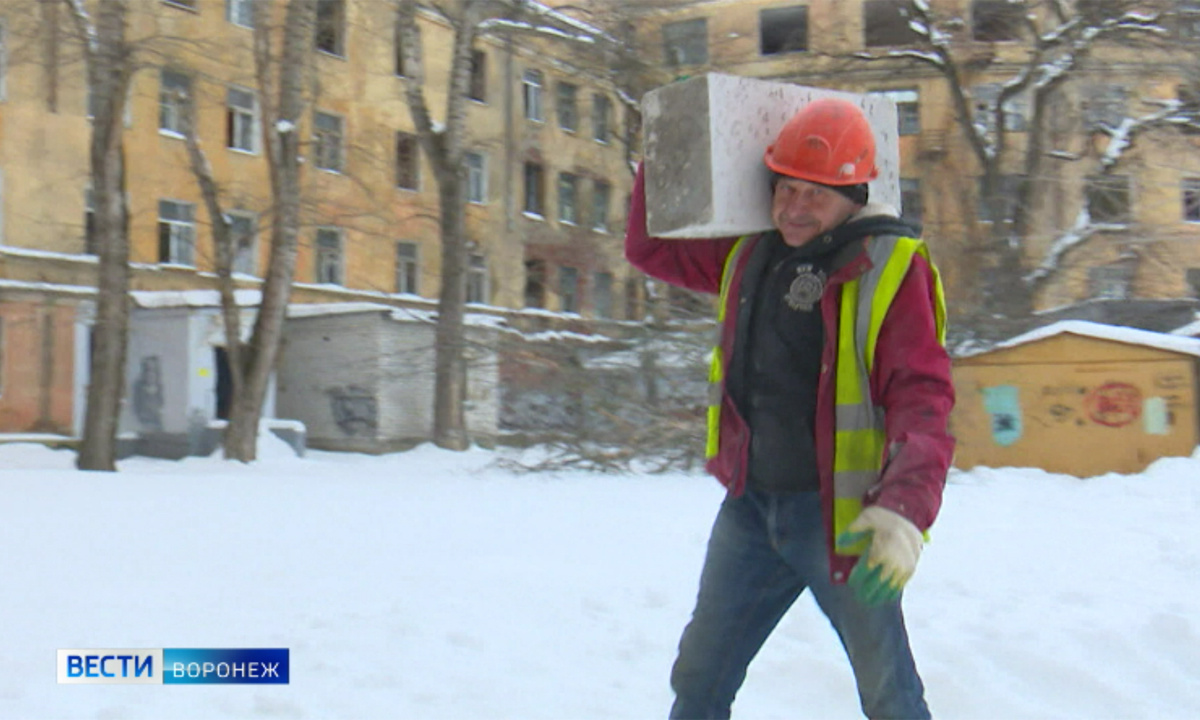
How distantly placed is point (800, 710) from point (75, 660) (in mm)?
2550

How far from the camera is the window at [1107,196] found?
18656 millimetres

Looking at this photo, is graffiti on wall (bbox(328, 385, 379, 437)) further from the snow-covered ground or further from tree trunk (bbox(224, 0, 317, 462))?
the snow-covered ground

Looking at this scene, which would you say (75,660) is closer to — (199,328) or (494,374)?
(494,374)

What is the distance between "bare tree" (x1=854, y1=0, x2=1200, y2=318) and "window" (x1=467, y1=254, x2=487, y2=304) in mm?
15409

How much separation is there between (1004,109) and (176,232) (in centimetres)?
1661

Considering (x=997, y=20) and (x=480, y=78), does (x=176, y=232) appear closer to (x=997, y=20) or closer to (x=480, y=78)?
(x=480, y=78)

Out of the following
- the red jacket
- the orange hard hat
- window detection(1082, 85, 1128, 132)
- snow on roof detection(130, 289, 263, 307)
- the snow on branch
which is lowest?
the red jacket

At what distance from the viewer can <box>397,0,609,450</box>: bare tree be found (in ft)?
66.0

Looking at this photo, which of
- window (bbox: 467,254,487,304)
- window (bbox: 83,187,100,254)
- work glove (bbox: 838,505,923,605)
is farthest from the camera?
window (bbox: 467,254,487,304)

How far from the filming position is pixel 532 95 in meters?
36.2

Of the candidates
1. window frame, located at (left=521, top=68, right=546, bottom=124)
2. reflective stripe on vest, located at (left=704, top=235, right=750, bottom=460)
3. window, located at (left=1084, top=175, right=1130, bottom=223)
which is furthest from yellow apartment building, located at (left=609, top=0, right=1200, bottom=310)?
reflective stripe on vest, located at (left=704, top=235, right=750, bottom=460)

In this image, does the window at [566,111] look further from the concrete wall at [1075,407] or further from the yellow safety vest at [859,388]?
the yellow safety vest at [859,388]

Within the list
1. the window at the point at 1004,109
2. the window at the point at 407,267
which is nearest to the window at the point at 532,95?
the window at the point at 407,267

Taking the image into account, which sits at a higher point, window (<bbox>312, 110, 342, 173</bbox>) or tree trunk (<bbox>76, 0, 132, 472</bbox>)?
window (<bbox>312, 110, 342, 173</bbox>)
